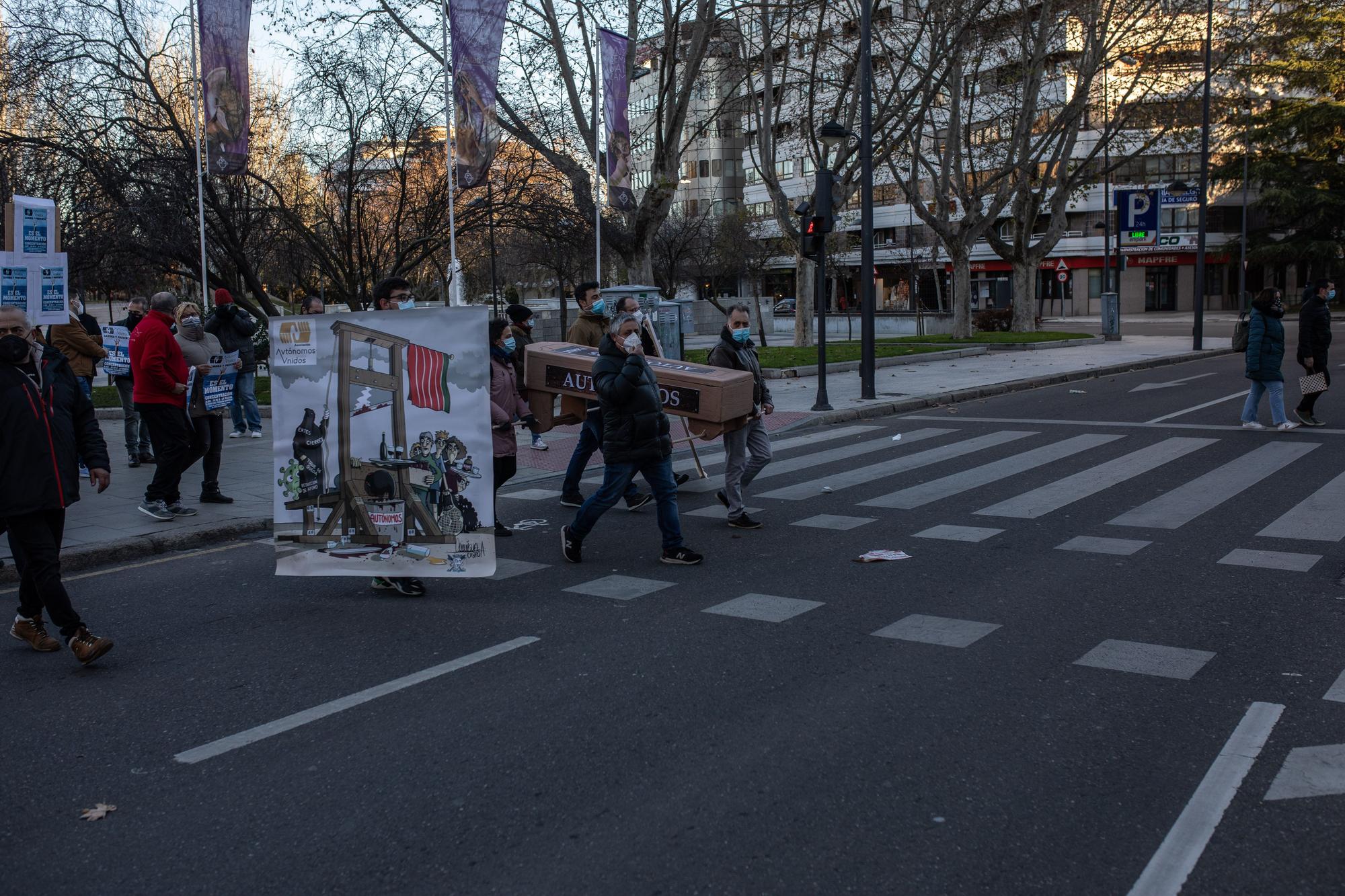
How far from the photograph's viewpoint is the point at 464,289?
69812 millimetres

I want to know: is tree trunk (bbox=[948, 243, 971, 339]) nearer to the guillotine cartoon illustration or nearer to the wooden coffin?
the wooden coffin

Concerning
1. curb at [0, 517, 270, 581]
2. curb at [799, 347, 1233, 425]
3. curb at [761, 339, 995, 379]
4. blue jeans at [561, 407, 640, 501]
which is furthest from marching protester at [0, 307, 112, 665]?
curb at [761, 339, 995, 379]

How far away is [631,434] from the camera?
7.61 m

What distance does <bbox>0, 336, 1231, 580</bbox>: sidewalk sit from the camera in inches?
344

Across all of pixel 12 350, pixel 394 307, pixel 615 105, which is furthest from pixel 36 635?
pixel 615 105

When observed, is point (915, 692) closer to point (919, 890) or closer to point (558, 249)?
point (919, 890)

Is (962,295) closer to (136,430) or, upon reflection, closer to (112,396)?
(112,396)

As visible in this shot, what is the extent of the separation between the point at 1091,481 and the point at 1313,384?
4946 mm

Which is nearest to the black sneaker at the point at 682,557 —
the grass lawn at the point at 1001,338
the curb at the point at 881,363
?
the curb at the point at 881,363

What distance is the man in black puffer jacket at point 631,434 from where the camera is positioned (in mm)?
7539

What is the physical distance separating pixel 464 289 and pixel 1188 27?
149ft

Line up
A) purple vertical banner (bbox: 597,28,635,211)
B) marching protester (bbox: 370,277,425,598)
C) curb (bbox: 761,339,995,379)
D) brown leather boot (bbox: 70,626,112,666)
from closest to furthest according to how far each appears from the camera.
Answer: brown leather boot (bbox: 70,626,112,666) → marching protester (bbox: 370,277,425,598) → purple vertical banner (bbox: 597,28,635,211) → curb (bbox: 761,339,995,379)

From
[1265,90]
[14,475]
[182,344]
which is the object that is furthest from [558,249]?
[1265,90]

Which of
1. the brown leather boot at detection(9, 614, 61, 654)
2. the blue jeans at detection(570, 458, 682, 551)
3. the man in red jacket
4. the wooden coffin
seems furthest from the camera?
the man in red jacket
